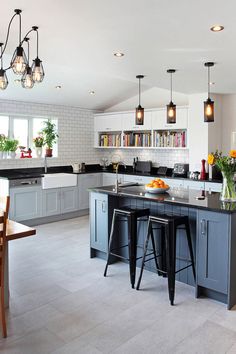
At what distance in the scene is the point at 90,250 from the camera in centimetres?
454

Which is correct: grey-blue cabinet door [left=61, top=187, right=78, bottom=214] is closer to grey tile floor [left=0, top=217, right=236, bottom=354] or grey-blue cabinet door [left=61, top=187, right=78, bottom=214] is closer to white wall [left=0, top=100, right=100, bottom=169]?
white wall [left=0, top=100, right=100, bottom=169]

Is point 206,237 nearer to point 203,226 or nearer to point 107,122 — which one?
point 203,226

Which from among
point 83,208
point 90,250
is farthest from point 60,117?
point 90,250

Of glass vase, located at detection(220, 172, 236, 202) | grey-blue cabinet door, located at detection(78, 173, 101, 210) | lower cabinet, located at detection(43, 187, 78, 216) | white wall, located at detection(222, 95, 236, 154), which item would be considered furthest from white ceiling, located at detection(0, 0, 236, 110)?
grey-blue cabinet door, located at detection(78, 173, 101, 210)

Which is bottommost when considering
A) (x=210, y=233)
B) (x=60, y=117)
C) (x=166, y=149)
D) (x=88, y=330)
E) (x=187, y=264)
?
(x=88, y=330)

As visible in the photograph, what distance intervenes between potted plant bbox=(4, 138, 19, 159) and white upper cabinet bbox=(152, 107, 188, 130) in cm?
284

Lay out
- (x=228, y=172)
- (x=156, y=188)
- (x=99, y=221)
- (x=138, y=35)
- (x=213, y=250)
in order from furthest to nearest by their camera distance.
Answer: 1. (x=99, y=221)
2. (x=156, y=188)
3. (x=228, y=172)
4. (x=213, y=250)
5. (x=138, y=35)

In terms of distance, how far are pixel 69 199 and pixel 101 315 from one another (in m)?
4.13

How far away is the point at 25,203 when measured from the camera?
6113mm

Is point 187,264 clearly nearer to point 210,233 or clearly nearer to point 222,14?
point 210,233

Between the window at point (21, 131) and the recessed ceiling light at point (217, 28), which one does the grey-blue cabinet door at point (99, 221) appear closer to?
the recessed ceiling light at point (217, 28)

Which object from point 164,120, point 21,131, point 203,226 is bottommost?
point 203,226

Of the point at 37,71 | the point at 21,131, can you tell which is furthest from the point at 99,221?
the point at 21,131

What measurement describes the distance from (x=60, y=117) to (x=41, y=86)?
1243 millimetres
